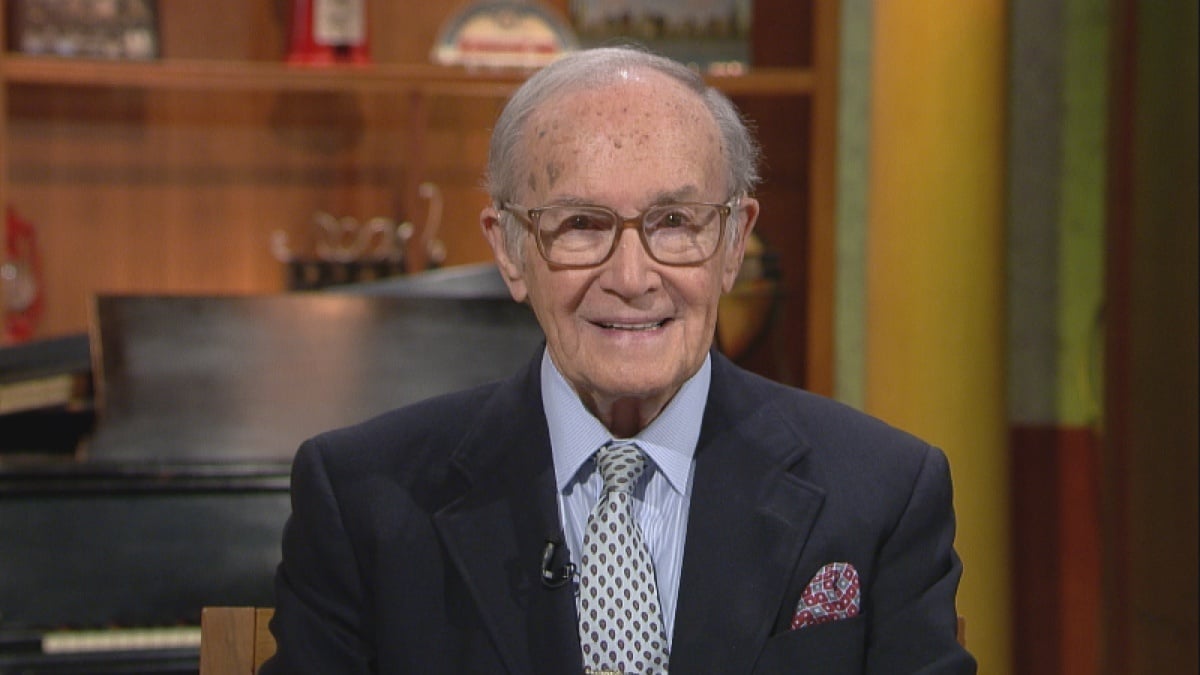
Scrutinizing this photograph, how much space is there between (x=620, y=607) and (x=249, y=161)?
3455 mm

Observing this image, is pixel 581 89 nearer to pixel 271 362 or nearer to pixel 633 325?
pixel 633 325

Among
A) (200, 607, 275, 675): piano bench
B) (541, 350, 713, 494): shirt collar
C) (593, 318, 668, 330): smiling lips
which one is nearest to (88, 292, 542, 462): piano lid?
(200, 607, 275, 675): piano bench

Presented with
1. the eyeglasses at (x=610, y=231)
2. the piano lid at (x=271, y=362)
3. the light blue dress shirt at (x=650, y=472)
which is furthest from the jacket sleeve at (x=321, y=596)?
the piano lid at (x=271, y=362)

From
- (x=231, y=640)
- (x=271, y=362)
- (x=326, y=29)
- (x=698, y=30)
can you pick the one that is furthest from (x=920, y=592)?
(x=326, y=29)

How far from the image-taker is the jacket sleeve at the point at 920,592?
1326 mm

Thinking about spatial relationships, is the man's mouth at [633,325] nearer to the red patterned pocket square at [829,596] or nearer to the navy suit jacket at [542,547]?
the navy suit jacket at [542,547]

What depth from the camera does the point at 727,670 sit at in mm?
1316

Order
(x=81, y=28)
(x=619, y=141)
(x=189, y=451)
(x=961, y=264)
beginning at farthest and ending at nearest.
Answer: (x=81, y=28) → (x=961, y=264) → (x=189, y=451) → (x=619, y=141)

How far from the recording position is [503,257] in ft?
4.59

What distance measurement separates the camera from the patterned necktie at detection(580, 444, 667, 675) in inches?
52.4

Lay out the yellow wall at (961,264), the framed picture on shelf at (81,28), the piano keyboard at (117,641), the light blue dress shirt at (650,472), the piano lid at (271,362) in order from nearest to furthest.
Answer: the light blue dress shirt at (650,472) < the piano keyboard at (117,641) < the piano lid at (271,362) < the yellow wall at (961,264) < the framed picture on shelf at (81,28)

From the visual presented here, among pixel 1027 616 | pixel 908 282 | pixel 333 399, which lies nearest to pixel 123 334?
pixel 333 399

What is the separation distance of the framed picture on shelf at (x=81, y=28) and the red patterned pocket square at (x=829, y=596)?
340 centimetres

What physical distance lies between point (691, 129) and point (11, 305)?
341cm
